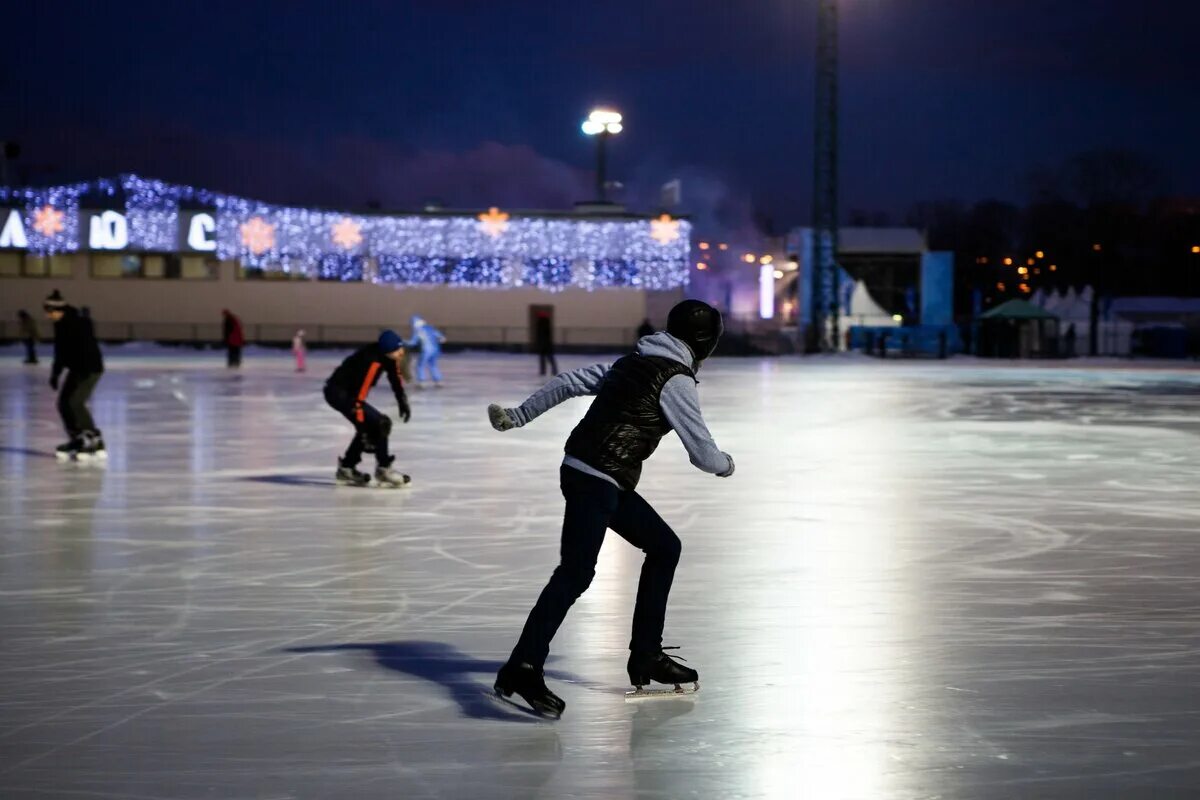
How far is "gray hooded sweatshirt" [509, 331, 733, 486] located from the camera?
19.2ft

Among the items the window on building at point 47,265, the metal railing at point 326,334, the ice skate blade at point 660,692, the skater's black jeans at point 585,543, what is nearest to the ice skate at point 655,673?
the ice skate blade at point 660,692

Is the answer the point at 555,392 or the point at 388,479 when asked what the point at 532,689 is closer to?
the point at 555,392

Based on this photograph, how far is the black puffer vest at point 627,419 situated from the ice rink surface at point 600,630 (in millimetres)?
891

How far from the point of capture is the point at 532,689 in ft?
19.5

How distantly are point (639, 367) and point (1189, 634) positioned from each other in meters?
3.23

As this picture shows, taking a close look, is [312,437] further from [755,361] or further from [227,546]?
[755,361]

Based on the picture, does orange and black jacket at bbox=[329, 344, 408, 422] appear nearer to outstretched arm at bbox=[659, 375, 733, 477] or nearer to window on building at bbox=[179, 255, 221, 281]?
outstretched arm at bbox=[659, 375, 733, 477]

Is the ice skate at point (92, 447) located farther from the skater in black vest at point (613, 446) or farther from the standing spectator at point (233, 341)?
the standing spectator at point (233, 341)

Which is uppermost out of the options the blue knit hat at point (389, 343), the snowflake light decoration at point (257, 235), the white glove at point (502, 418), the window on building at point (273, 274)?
the snowflake light decoration at point (257, 235)

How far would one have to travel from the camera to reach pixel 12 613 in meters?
8.17

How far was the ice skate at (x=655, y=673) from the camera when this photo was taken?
249 inches

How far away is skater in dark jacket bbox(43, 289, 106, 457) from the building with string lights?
50.3 metres

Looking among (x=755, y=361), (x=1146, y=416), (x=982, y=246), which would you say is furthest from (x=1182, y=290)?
(x=1146, y=416)

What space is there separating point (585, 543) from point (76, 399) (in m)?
11.5
